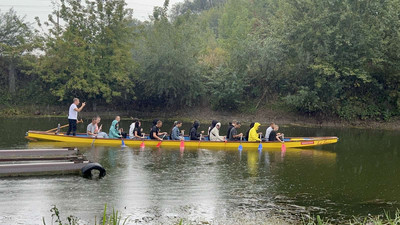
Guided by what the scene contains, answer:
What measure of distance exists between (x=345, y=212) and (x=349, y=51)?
81.7 feet

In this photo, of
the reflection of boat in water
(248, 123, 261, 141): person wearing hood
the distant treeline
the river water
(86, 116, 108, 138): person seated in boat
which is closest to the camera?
the river water

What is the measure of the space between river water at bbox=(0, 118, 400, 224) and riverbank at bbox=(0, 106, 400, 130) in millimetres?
14202

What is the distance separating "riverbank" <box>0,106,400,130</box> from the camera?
36031 mm

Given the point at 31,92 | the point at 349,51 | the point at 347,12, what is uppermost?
the point at 347,12

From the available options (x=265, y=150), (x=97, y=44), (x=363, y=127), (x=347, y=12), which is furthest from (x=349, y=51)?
(x=97, y=44)

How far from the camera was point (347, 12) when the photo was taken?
33.4 m

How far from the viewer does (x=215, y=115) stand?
38969mm

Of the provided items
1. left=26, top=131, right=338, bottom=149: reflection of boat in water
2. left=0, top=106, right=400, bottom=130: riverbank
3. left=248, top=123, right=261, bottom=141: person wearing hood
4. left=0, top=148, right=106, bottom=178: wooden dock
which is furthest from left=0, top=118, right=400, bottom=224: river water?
left=0, top=106, right=400, bottom=130: riverbank

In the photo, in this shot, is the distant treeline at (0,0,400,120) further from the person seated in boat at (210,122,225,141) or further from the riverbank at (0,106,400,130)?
the person seated in boat at (210,122,225,141)

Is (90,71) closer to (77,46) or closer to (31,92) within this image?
(77,46)

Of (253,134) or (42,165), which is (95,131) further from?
(42,165)

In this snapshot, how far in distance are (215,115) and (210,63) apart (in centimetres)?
512

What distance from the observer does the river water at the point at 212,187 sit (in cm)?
1166

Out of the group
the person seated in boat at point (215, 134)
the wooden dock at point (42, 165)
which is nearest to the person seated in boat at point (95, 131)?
the person seated in boat at point (215, 134)
